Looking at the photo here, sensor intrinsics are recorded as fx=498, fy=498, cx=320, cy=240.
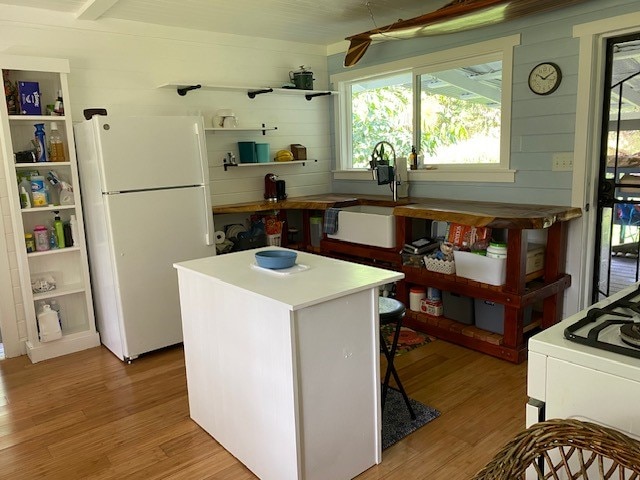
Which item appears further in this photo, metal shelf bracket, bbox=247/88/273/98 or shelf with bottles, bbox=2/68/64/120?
metal shelf bracket, bbox=247/88/273/98

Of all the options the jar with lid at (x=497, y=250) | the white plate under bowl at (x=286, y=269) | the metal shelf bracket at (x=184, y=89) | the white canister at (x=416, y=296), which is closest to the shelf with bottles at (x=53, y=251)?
the metal shelf bracket at (x=184, y=89)

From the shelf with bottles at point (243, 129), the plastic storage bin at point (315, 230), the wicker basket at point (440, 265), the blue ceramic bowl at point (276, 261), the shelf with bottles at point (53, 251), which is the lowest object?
the wicker basket at point (440, 265)

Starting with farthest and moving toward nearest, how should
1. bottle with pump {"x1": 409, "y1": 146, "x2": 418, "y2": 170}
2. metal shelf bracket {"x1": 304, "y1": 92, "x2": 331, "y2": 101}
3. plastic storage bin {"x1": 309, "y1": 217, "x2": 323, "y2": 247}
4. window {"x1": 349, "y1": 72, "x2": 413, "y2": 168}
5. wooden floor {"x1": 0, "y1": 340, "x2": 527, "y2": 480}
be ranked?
metal shelf bracket {"x1": 304, "y1": 92, "x2": 331, "y2": 101}
plastic storage bin {"x1": 309, "y1": 217, "x2": 323, "y2": 247}
window {"x1": 349, "y1": 72, "x2": 413, "y2": 168}
bottle with pump {"x1": 409, "y1": 146, "x2": 418, "y2": 170}
wooden floor {"x1": 0, "y1": 340, "x2": 527, "y2": 480}

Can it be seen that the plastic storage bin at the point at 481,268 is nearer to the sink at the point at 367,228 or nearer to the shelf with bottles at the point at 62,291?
the sink at the point at 367,228

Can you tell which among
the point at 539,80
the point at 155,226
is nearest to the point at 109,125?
the point at 155,226

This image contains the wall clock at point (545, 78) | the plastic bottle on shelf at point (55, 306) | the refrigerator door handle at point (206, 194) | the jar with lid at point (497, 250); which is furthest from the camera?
the plastic bottle on shelf at point (55, 306)

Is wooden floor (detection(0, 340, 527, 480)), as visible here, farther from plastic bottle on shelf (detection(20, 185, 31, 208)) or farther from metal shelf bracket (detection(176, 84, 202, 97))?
metal shelf bracket (detection(176, 84, 202, 97))

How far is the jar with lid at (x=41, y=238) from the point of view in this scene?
3463 millimetres

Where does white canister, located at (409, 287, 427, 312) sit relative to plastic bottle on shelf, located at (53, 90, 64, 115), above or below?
below

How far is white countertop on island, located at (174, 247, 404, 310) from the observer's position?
74.6 inches

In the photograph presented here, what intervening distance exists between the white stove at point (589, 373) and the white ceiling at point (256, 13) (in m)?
3.10

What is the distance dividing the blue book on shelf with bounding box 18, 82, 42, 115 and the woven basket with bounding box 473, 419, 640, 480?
3.49 m

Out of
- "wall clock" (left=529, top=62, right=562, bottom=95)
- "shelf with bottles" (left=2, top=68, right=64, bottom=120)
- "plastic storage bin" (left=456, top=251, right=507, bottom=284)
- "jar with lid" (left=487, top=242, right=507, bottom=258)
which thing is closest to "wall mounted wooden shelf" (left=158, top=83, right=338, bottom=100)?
"shelf with bottles" (left=2, top=68, right=64, bottom=120)

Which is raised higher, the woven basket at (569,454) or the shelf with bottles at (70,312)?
the woven basket at (569,454)
